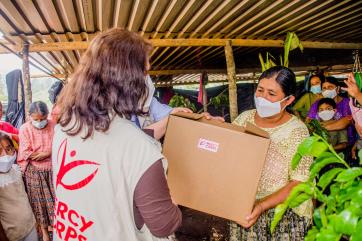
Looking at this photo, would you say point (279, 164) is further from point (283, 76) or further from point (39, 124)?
point (39, 124)

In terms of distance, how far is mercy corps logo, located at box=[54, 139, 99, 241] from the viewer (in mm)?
1108

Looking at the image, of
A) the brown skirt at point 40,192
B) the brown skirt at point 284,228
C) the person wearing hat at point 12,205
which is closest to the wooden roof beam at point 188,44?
the brown skirt at point 40,192

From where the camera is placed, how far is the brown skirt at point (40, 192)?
12.7 feet

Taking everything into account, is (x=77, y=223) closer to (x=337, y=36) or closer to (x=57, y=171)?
(x=57, y=171)

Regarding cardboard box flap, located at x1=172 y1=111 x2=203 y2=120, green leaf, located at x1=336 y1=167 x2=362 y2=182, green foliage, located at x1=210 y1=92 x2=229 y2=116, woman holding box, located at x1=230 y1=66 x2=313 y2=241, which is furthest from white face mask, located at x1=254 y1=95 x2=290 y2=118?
green foliage, located at x1=210 y1=92 x2=229 y2=116

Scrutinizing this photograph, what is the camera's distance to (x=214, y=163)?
4.85 ft

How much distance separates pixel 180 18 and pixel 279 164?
305cm

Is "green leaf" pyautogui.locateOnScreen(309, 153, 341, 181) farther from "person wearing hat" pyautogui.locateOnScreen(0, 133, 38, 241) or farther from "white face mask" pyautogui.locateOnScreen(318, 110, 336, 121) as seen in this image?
"white face mask" pyautogui.locateOnScreen(318, 110, 336, 121)

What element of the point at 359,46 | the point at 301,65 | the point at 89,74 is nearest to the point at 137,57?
the point at 89,74

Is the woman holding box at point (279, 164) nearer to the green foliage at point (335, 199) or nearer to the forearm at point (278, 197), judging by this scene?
the forearm at point (278, 197)

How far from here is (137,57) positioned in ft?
3.74

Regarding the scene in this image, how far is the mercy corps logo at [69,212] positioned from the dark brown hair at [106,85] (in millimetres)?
100

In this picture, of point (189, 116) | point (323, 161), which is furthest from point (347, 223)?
point (189, 116)

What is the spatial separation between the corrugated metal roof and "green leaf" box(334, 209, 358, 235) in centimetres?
349
